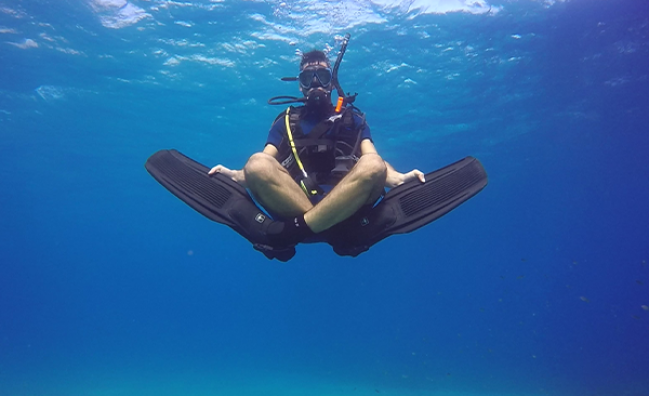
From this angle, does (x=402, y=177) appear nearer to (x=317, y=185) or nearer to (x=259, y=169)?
(x=317, y=185)

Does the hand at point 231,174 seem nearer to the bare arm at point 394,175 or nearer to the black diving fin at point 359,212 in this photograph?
the black diving fin at point 359,212

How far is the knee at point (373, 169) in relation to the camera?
3.78 m

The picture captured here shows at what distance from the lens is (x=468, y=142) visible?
25.3 metres

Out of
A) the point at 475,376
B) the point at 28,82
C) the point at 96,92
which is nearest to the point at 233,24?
the point at 96,92

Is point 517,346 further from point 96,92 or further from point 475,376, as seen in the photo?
point 96,92

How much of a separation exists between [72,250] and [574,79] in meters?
75.9

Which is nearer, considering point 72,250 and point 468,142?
point 468,142

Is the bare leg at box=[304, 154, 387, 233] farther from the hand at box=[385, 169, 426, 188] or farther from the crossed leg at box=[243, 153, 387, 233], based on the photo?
the hand at box=[385, 169, 426, 188]

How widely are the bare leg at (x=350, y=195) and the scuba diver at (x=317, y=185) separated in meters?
0.01

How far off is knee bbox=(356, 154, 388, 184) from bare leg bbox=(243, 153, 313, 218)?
2.49ft

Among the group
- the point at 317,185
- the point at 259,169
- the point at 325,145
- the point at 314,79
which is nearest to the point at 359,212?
the point at 317,185

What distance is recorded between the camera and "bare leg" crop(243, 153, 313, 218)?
3.89 metres

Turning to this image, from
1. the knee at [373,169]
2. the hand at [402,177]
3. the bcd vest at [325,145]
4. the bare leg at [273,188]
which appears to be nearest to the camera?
the knee at [373,169]

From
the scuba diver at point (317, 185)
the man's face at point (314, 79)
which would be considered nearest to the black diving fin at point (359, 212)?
the scuba diver at point (317, 185)
